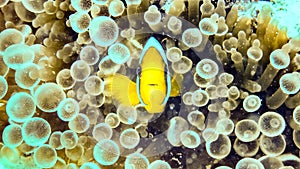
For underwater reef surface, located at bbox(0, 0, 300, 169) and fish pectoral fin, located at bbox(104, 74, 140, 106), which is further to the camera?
fish pectoral fin, located at bbox(104, 74, 140, 106)

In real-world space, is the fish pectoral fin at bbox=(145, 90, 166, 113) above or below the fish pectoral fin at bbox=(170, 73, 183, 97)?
below

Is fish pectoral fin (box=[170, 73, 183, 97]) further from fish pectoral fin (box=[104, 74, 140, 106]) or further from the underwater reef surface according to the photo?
fish pectoral fin (box=[104, 74, 140, 106])

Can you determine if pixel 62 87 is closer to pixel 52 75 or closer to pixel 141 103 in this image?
pixel 52 75

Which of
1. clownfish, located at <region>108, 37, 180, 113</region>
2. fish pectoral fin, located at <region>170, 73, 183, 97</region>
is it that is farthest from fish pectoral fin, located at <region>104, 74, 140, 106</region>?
fish pectoral fin, located at <region>170, 73, 183, 97</region>

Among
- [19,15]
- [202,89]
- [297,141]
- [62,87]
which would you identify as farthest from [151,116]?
[19,15]
